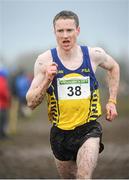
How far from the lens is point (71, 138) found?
24.9ft

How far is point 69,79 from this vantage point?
7.51 metres

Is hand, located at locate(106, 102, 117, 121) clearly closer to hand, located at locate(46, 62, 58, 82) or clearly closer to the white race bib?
the white race bib

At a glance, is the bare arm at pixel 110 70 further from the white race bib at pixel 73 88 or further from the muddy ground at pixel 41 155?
the muddy ground at pixel 41 155

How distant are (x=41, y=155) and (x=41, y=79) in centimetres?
692

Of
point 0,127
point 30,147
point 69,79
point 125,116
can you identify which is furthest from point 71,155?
point 125,116

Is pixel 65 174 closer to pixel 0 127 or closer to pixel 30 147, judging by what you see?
pixel 30 147

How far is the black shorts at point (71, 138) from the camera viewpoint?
7.54 m

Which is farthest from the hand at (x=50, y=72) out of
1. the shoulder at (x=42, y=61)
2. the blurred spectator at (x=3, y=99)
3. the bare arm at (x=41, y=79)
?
the blurred spectator at (x=3, y=99)

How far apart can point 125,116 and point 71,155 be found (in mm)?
17655

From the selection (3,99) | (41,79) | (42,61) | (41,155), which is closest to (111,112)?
(41,79)

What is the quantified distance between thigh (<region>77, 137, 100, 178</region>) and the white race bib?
55 centimetres

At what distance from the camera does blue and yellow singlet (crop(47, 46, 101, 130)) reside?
7512mm

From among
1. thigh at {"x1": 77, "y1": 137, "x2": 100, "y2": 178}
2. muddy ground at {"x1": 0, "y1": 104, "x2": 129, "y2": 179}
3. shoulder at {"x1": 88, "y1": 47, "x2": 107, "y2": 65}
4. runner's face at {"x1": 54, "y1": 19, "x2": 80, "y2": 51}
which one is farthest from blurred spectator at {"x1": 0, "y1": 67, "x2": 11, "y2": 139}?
thigh at {"x1": 77, "y1": 137, "x2": 100, "y2": 178}

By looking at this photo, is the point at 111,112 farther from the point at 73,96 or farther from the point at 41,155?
the point at 41,155
